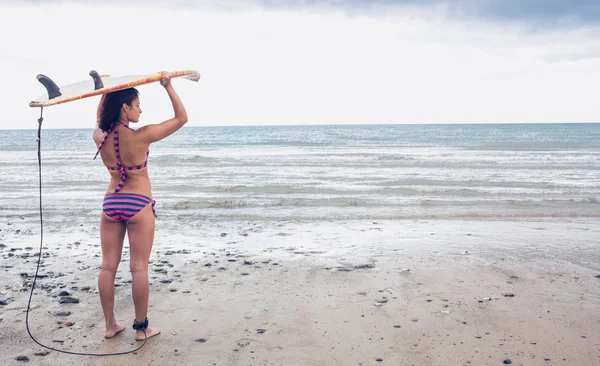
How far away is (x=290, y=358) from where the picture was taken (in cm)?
369

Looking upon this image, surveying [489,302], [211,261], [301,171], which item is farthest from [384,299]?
[301,171]

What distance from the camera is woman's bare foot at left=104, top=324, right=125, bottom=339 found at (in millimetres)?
4043

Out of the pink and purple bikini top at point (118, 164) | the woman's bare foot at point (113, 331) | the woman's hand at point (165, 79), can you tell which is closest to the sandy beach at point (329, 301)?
the woman's bare foot at point (113, 331)

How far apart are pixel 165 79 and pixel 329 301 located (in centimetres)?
264

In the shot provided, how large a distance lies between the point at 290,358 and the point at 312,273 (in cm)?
217

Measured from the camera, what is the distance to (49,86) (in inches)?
140

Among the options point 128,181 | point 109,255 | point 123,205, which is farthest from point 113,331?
point 128,181

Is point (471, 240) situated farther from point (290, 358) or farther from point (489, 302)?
point (290, 358)

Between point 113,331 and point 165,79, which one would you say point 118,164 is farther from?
point 113,331

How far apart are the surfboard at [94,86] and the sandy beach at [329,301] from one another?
1950mm

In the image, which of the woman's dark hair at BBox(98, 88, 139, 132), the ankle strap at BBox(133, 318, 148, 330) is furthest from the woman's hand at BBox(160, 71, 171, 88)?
the ankle strap at BBox(133, 318, 148, 330)

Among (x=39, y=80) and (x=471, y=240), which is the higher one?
(x=39, y=80)

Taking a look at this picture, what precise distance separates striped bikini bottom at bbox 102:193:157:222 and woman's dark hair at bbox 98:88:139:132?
0.52 metres

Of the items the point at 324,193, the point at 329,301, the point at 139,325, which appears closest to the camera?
the point at 139,325
